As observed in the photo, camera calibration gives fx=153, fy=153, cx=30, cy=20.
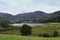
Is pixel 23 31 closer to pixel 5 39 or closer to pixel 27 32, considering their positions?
pixel 27 32

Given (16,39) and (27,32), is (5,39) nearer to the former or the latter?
(16,39)

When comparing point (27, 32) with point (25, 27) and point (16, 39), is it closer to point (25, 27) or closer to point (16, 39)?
point (25, 27)

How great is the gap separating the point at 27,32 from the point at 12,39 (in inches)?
2175

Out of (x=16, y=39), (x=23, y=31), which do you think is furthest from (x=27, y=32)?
(x=16, y=39)

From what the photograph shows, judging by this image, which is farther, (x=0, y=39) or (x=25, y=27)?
(x=25, y=27)

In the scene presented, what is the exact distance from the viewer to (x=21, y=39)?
91.8 ft

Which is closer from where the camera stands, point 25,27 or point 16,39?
point 16,39

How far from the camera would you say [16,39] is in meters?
28.1

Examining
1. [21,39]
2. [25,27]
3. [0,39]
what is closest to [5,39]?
[0,39]

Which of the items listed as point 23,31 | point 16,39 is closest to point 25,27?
point 23,31

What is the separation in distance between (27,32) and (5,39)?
5532cm

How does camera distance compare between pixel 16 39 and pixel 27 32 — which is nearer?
pixel 16 39

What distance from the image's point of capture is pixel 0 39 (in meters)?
27.7

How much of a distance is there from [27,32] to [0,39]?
5563 cm
